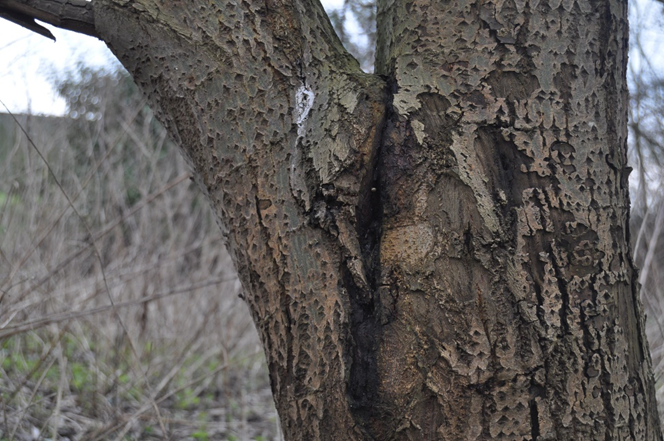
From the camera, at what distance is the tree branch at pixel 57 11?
1.06m

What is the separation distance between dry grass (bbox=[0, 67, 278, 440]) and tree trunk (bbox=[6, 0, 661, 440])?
149 centimetres

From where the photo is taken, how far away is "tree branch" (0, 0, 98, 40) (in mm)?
1063

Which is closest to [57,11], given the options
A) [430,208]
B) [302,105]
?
[302,105]

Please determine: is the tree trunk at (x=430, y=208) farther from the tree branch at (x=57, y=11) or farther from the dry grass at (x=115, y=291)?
the dry grass at (x=115, y=291)

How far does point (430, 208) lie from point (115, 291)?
3.00 meters

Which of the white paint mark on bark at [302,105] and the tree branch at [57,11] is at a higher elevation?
the tree branch at [57,11]

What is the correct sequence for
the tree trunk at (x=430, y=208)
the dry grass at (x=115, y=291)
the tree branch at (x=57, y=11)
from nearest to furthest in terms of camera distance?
the tree trunk at (x=430, y=208), the tree branch at (x=57, y=11), the dry grass at (x=115, y=291)

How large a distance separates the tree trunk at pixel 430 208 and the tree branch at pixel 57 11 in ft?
0.35

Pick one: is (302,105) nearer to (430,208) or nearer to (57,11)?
(430,208)

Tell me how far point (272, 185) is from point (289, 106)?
0.14 metres

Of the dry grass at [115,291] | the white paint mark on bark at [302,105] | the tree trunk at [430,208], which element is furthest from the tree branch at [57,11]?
the dry grass at [115,291]

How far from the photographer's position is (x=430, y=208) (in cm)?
91

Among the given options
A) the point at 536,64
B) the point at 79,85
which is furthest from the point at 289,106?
the point at 79,85

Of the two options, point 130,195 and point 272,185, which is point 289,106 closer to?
point 272,185
